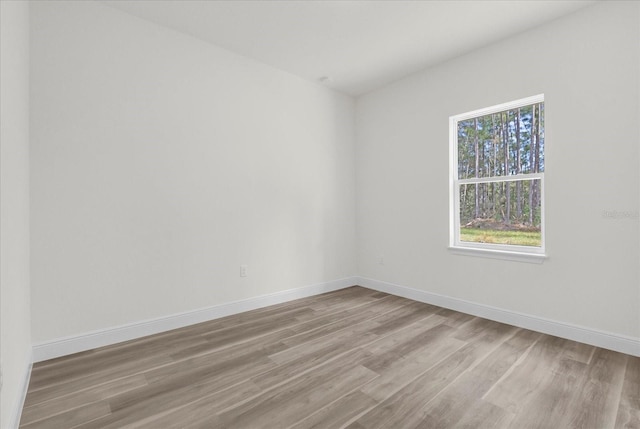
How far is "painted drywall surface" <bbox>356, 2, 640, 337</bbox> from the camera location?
7.86ft

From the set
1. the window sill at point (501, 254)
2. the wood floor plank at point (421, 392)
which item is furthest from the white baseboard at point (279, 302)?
the wood floor plank at point (421, 392)

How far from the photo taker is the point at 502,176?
3.18 metres

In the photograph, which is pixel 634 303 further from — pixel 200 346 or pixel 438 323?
pixel 200 346

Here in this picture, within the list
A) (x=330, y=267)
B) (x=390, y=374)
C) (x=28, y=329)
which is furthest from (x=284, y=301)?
(x=28, y=329)

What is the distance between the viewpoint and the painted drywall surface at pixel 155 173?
235cm

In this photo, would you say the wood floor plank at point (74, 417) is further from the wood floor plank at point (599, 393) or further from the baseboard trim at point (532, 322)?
the baseboard trim at point (532, 322)

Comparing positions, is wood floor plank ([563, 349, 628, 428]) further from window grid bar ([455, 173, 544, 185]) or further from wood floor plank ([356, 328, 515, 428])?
window grid bar ([455, 173, 544, 185])

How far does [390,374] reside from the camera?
2.09m

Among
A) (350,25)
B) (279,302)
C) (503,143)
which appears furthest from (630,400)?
(350,25)

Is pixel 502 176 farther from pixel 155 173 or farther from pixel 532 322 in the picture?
pixel 155 173

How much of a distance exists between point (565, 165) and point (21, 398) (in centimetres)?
430

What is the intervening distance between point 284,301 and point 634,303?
3.23 metres

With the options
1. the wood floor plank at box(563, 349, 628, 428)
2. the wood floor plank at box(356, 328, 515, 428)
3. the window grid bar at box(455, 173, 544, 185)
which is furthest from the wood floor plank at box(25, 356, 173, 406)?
the window grid bar at box(455, 173, 544, 185)

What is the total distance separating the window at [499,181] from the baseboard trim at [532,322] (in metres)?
0.57
